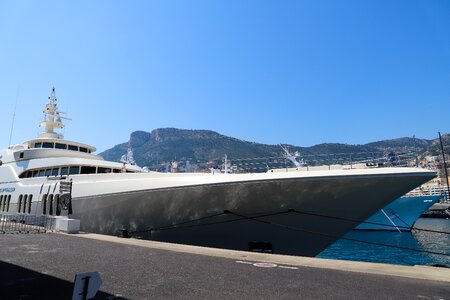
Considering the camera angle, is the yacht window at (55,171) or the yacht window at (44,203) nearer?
the yacht window at (44,203)

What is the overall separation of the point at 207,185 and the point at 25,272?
570cm

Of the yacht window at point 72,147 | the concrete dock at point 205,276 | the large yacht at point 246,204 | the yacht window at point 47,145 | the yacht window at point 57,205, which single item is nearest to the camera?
the concrete dock at point 205,276

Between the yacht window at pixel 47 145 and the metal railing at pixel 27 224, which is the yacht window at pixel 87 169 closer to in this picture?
the metal railing at pixel 27 224

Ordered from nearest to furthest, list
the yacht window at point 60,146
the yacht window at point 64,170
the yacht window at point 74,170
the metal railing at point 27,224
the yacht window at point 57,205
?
the metal railing at point 27,224, the yacht window at point 57,205, the yacht window at point 74,170, the yacht window at point 64,170, the yacht window at point 60,146

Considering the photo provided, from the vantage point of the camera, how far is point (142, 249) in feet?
31.6

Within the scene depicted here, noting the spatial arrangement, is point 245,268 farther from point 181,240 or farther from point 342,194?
point 181,240

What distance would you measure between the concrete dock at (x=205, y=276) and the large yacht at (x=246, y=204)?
84.2 inches

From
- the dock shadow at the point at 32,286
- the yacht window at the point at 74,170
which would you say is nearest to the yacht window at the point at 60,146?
the yacht window at the point at 74,170

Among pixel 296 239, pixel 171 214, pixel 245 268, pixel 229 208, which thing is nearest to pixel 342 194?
pixel 296 239

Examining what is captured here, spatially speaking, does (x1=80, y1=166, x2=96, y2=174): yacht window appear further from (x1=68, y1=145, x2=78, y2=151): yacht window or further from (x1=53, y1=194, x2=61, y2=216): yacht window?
(x1=68, y1=145, x2=78, y2=151): yacht window

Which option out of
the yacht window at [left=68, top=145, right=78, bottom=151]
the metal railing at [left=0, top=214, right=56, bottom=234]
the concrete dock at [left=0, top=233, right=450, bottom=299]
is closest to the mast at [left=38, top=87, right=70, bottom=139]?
the yacht window at [left=68, top=145, right=78, bottom=151]

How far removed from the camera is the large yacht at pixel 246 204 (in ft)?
33.2

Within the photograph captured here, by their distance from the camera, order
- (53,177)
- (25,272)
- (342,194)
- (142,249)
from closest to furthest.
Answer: (25,272), (142,249), (342,194), (53,177)

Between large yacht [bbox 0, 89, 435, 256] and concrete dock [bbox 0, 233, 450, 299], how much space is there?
214 centimetres
